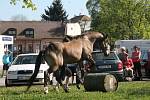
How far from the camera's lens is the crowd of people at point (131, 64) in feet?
84.8

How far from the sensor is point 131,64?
1031 inches

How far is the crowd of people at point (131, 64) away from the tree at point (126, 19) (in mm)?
49683

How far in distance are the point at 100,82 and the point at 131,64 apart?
11231 millimetres

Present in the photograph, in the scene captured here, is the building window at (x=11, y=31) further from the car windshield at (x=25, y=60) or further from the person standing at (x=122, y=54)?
the car windshield at (x=25, y=60)

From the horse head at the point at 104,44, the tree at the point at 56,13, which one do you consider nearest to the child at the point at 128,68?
the horse head at the point at 104,44

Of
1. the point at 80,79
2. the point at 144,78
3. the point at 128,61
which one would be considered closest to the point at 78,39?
the point at 80,79

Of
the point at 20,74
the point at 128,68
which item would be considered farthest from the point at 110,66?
the point at 20,74

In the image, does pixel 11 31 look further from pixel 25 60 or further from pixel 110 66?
pixel 110 66

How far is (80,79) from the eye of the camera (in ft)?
57.9

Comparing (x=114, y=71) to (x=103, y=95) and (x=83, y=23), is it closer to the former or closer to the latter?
(x=103, y=95)

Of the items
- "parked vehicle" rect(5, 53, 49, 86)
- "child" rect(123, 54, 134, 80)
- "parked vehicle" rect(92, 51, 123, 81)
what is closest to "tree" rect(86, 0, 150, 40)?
"child" rect(123, 54, 134, 80)

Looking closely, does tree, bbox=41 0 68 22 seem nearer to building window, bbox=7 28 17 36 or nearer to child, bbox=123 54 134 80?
building window, bbox=7 28 17 36

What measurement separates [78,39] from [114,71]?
333 inches

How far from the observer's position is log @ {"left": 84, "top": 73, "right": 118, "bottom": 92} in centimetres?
1516
